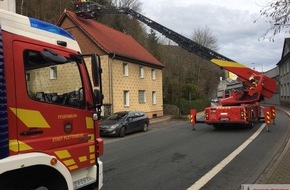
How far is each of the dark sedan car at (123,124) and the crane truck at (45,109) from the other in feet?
Result: 48.0

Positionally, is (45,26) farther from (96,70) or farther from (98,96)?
(98,96)

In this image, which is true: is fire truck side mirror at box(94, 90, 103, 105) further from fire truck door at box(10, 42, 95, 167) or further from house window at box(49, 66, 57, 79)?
house window at box(49, 66, 57, 79)

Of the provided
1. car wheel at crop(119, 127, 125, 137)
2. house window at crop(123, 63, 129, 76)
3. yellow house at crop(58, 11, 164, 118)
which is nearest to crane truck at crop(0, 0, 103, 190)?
car wheel at crop(119, 127, 125, 137)

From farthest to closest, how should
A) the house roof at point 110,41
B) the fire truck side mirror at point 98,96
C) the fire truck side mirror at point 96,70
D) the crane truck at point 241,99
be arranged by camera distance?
the house roof at point 110,41 < the crane truck at point 241,99 < the fire truck side mirror at point 98,96 < the fire truck side mirror at point 96,70

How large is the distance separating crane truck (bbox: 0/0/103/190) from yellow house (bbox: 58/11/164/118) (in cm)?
2487

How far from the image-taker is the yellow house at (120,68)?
103ft

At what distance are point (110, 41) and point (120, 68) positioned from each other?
11.1 ft

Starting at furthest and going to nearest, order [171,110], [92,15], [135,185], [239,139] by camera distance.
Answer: [171,110] → [92,15] → [239,139] → [135,185]

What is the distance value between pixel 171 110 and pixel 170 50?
23784 mm

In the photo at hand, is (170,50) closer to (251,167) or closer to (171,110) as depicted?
(171,110)

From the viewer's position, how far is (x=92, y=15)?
37219 mm

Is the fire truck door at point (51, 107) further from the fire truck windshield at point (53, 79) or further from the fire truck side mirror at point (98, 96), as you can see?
the fire truck side mirror at point (98, 96)

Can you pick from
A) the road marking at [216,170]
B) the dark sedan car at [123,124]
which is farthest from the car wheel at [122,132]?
the road marking at [216,170]

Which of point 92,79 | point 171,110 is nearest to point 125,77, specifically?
point 171,110
